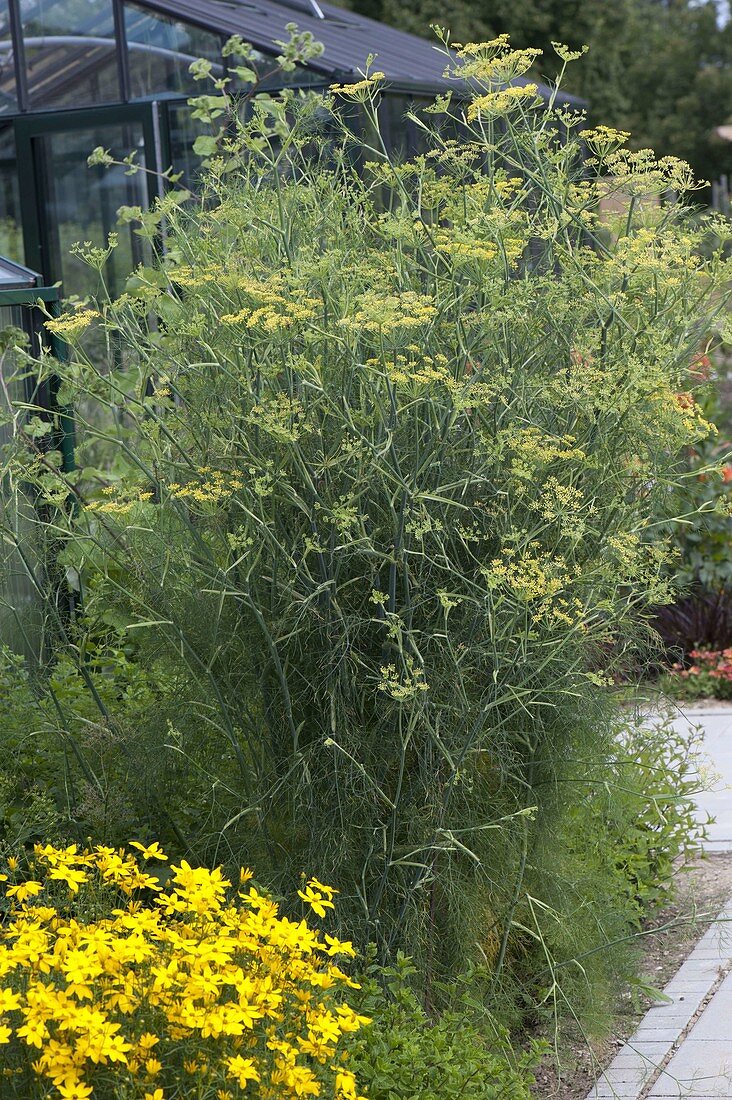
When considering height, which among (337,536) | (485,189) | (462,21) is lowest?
(337,536)

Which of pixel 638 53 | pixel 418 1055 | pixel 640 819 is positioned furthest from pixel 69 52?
pixel 638 53

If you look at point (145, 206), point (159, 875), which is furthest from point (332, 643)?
point (145, 206)

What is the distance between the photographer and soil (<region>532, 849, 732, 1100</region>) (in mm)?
3391

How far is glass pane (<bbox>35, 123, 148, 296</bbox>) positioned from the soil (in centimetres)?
591

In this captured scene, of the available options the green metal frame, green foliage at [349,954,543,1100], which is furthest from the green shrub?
the green metal frame

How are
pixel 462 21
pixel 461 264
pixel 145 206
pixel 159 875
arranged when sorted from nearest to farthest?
1. pixel 461 264
2. pixel 159 875
3. pixel 145 206
4. pixel 462 21

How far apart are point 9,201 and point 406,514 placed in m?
8.21

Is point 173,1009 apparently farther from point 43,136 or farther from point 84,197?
point 43,136

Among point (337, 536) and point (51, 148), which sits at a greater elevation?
point (51, 148)

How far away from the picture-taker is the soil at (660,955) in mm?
3391

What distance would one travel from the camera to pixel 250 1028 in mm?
2268

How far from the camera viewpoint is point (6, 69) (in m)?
9.69

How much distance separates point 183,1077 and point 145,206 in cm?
761

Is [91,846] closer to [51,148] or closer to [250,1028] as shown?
[250,1028]
